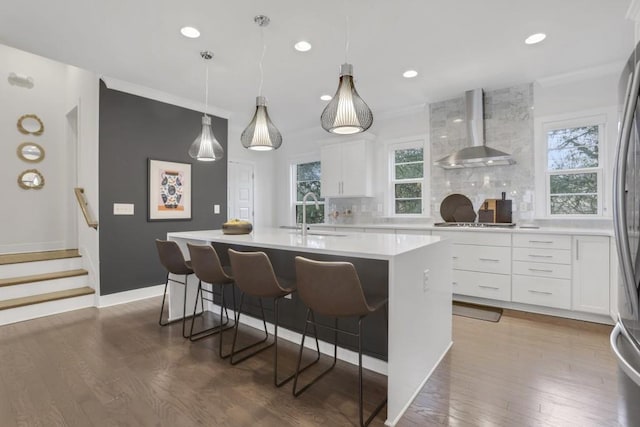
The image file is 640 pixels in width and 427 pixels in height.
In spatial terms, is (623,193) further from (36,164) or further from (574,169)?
(36,164)

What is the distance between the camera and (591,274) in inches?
124

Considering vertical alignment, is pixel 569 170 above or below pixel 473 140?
below

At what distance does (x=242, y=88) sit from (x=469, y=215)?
11.4 feet

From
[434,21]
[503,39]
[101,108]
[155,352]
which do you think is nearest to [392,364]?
[155,352]

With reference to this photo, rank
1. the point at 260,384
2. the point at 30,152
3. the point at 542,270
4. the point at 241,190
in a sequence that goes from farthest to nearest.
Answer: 1. the point at 241,190
2. the point at 30,152
3. the point at 542,270
4. the point at 260,384

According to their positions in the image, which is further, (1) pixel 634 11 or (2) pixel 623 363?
(1) pixel 634 11

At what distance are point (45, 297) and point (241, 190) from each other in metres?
3.34

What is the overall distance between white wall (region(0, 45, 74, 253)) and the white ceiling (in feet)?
7.13

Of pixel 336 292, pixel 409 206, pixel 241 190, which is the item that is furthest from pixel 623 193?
pixel 241 190

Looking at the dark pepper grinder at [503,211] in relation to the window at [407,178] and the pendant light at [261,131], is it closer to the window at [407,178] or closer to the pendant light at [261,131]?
the window at [407,178]

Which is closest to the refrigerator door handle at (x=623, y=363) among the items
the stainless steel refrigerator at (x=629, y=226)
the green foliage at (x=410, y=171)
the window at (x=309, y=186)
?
the stainless steel refrigerator at (x=629, y=226)

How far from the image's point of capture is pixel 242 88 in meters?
4.13

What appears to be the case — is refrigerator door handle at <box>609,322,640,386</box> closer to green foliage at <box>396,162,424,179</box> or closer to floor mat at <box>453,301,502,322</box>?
floor mat at <box>453,301,502,322</box>

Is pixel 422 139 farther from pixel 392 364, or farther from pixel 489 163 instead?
pixel 392 364
